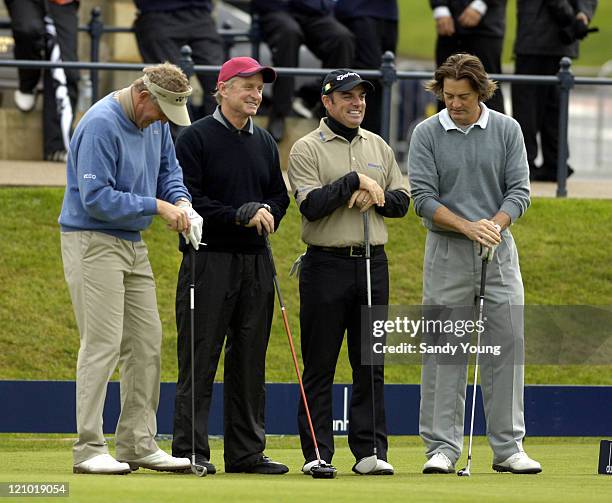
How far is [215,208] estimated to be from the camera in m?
8.94

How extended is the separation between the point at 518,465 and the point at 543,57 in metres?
6.52

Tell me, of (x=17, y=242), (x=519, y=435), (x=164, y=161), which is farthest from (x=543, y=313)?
(x=17, y=242)

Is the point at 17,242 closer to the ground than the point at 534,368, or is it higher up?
higher up

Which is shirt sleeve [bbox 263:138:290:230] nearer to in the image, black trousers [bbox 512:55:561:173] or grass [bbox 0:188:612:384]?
grass [bbox 0:188:612:384]

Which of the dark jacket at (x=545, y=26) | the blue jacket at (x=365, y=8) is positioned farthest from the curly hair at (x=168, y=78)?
the dark jacket at (x=545, y=26)

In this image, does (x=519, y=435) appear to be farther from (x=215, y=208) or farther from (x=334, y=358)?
(x=215, y=208)

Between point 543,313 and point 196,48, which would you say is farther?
point 196,48

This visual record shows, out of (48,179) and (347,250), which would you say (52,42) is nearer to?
(48,179)

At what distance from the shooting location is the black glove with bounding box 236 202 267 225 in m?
8.82

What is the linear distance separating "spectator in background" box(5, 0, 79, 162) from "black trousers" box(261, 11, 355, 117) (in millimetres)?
1763

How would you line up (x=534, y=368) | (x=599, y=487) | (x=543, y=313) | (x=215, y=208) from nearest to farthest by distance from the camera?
(x=599, y=487) → (x=215, y=208) → (x=543, y=313) → (x=534, y=368)

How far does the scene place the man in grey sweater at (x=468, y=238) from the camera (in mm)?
9258

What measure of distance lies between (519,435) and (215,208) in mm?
2138

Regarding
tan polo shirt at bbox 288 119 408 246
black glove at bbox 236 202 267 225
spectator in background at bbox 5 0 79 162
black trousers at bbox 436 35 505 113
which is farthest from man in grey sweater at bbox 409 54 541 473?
spectator in background at bbox 5 0 79 162
